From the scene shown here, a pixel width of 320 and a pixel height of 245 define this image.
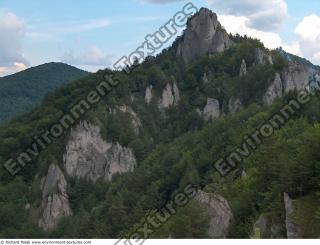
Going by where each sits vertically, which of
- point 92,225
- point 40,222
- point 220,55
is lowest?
point 92,225

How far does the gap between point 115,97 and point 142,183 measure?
34878 mm

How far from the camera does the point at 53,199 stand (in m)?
97.6

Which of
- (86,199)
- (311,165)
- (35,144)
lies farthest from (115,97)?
(311,165)

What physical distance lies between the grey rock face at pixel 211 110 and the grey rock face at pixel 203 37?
18050 mm

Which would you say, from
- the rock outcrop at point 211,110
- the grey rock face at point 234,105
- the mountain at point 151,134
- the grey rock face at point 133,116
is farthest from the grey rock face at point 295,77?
the grey rock face at point 133,116

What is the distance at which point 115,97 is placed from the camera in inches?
4771

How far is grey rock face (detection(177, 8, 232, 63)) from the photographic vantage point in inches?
5295

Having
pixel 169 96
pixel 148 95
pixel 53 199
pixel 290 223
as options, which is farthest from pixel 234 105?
pixel 290 223

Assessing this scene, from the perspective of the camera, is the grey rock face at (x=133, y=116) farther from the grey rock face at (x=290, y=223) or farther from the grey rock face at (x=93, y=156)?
the grey rock face at (x=290, y=223)

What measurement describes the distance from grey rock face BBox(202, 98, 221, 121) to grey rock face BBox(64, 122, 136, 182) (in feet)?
74.1

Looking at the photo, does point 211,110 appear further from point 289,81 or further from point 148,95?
point 289,81

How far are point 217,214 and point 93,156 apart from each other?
7840cm

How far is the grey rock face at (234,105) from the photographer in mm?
123688

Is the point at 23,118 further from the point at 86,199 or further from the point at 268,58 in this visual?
the point at 268,58
